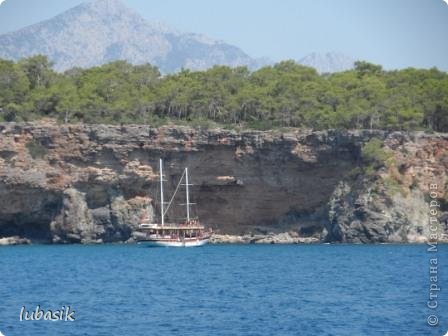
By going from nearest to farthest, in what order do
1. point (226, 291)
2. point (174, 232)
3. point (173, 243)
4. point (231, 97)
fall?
point (226, 291), point (173, 243), point (174, 232), point (231, 97)

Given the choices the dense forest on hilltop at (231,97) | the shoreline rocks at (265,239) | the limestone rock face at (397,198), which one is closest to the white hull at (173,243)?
the shoreline rocks at (265,239)

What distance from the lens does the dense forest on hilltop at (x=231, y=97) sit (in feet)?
260

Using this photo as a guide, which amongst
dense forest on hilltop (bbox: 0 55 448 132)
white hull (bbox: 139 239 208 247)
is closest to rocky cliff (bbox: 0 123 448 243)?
white hull (bbox: 139 239 208 247)

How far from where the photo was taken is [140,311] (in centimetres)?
3675

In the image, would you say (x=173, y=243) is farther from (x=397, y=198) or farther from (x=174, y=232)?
(x=397, y=198)

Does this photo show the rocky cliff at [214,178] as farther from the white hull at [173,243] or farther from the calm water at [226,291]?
the calm water at [226,291]

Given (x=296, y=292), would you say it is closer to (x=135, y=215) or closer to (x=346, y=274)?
(x=346, y=274)

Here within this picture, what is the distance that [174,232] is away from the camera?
255 ft

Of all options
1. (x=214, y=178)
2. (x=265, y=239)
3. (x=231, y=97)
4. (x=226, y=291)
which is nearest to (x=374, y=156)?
(x=265, y=239)

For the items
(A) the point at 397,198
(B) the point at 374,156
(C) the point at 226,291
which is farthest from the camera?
(B) the point at 374,156

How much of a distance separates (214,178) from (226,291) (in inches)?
1375

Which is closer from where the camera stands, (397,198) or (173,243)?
(397,198)

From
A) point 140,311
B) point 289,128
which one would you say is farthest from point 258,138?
point 140,311

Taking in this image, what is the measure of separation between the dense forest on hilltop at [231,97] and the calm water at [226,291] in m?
15.2
